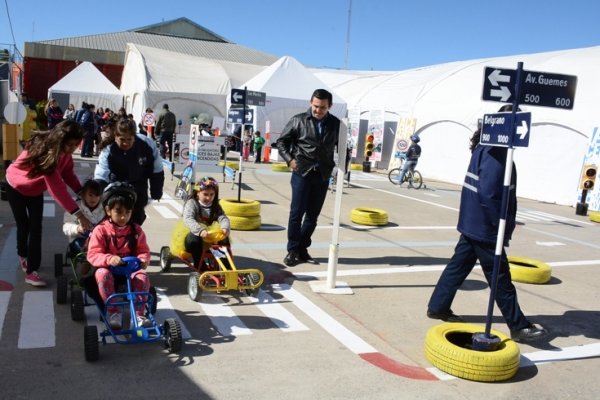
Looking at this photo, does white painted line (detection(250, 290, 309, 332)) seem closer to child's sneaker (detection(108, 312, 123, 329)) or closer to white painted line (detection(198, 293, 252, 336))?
white painted line (detection(198, 293, 252, 336))

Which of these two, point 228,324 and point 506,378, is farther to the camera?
point 228,324

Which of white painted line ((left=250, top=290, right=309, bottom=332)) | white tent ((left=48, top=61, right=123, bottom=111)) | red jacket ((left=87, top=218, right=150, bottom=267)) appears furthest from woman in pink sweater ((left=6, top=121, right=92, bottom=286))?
white tent ((left=48, top=61, right=123, bottom=111))

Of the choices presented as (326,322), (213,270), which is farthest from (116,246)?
(326,322)

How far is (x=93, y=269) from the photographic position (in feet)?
15.4

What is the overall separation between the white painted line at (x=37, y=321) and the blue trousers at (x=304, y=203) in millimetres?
2932

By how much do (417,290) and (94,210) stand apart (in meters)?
3.67

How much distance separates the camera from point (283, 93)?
1051 inches

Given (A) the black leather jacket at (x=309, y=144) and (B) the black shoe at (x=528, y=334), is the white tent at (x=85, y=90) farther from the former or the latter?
(B) the black shoe at (x=528, y=334)

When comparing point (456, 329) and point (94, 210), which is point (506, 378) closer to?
point (456, 329)

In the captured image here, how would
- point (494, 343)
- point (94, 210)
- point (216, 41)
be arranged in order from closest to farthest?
point (494, 343) → point (94, 210) → point (216, 41)

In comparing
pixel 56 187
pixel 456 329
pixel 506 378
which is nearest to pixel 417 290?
pixel 456 329

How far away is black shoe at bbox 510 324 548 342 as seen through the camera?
4918 mm

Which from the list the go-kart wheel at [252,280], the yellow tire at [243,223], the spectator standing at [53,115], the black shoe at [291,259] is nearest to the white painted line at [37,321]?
the go-kart wheel at [252,280]

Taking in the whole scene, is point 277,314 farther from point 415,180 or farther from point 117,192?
point 415,180
